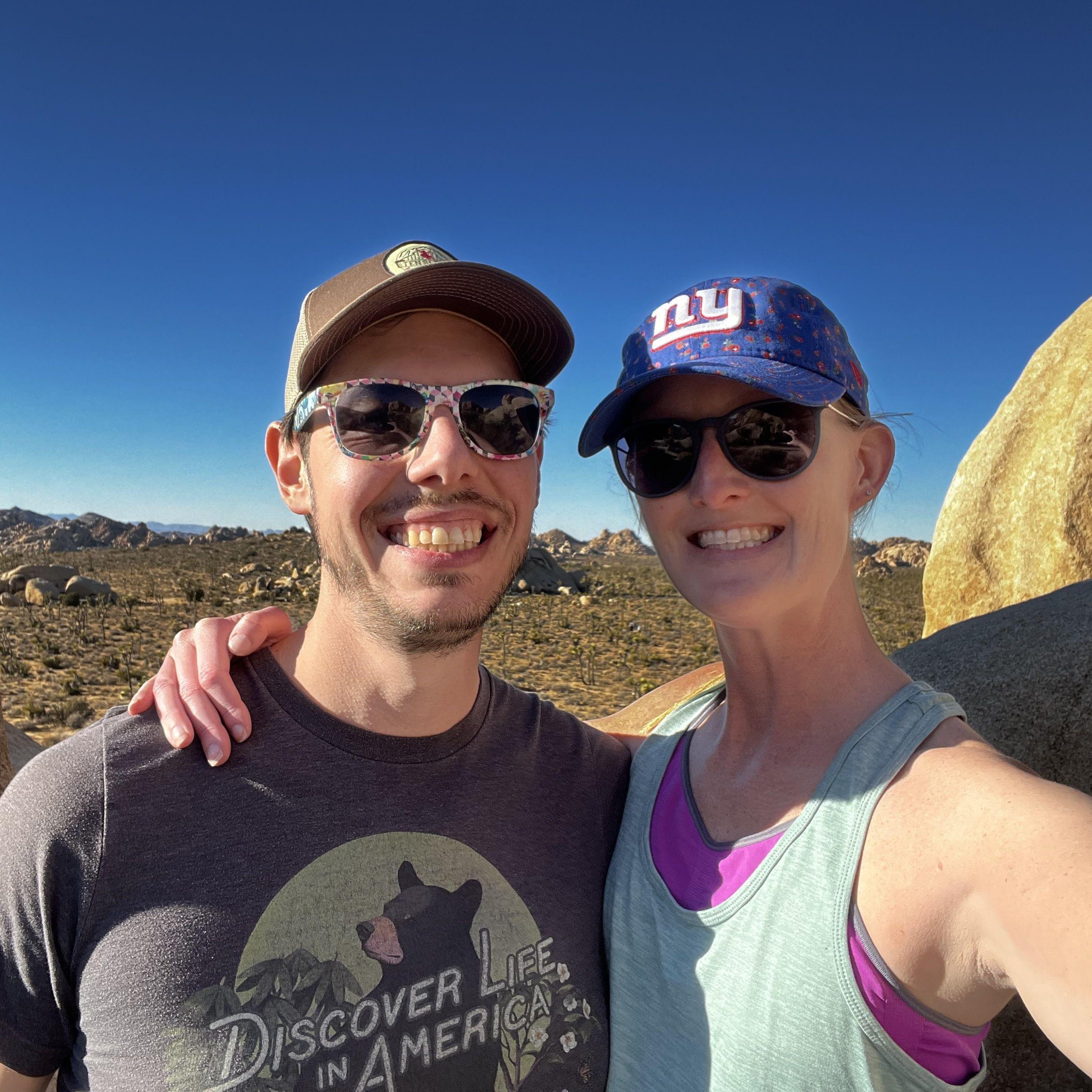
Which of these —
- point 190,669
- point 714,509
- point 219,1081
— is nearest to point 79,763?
point 190,669

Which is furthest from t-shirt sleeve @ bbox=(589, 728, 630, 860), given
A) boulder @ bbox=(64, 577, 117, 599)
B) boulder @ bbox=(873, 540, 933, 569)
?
boulder @ bbox=(873, 540, 933, 569)

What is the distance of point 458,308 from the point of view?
226 cm

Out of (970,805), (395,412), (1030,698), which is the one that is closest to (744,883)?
(970,805)

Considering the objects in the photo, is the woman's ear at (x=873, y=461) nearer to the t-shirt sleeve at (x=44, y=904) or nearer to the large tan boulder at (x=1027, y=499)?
the t-shirt sleeve at (x=44, y=904)

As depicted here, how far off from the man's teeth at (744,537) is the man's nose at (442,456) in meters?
0.70

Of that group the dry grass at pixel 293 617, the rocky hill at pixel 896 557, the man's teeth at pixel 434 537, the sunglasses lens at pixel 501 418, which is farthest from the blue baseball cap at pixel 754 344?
the rocky hill at pixel 896 557

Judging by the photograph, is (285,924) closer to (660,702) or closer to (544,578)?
(660,702)

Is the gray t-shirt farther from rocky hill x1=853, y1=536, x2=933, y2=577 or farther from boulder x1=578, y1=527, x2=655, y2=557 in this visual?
boulder x1=578, y1=527, x2=655, y2=557

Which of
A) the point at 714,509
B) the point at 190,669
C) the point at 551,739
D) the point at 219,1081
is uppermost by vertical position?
the point at 714,509

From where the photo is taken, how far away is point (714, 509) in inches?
81.7

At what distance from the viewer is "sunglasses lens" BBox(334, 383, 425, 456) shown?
7.00 ft

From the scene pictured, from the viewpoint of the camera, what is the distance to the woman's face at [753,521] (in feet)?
6.63

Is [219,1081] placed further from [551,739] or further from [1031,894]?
[1031,894]

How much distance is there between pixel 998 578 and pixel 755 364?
4718mm
